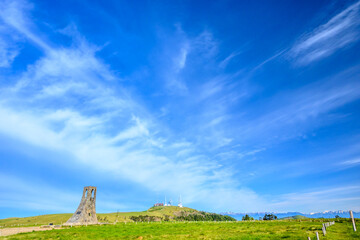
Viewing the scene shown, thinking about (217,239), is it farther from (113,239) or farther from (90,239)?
(90,239)

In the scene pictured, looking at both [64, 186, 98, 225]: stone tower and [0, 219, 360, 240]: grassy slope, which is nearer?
[0, 219, 360, 240]: grassy slope

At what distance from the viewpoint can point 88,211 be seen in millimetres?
78688

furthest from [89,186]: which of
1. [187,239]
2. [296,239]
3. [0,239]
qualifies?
[296,239]

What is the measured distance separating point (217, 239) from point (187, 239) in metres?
4.85

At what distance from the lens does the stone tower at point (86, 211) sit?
2906 inches

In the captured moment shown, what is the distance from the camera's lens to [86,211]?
77.9 meters

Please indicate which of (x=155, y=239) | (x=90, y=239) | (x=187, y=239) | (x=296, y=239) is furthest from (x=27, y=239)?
(x=296, y=239)

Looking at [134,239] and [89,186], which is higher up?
[89,186]

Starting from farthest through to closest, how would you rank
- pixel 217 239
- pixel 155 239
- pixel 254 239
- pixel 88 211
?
pixel 88 211 → pixel 155 239 → pixel 217 239 → pixel 254 239

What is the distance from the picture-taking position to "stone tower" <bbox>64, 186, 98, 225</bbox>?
7381cm

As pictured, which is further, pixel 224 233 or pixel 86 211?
pixel 86 211

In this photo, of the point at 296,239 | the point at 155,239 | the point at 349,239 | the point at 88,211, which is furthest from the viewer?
the point at 88,211

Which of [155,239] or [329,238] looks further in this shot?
[155,239]

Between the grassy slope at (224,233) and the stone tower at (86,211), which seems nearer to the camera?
the grassy slope at (224,233)
